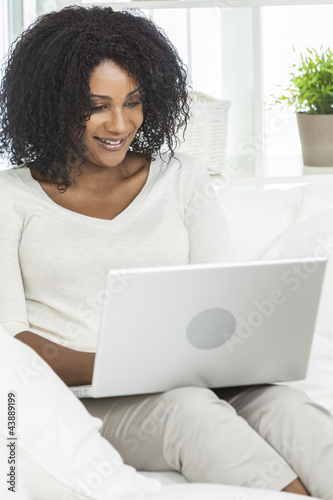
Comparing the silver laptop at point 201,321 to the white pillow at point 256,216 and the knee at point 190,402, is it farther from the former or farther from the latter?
the white pillow at point 256,216

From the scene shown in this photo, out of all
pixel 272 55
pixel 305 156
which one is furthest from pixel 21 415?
pixel 272 55

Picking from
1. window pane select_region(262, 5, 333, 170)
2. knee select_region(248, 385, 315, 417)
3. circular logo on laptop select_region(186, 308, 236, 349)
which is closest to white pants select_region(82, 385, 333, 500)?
knee select_region(248, 385, 315, 417)

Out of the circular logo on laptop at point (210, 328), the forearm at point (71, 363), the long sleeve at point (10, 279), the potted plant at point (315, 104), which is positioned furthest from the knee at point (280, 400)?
the potted plant at point (315, 104)

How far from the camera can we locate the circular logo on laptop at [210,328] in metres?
1.02

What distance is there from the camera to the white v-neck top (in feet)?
4.50

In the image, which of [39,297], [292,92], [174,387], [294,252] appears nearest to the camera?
[174,387]

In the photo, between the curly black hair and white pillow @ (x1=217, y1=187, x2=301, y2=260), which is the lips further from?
white pillow @ (x1=217, y1=187, x2=301, y2=260)

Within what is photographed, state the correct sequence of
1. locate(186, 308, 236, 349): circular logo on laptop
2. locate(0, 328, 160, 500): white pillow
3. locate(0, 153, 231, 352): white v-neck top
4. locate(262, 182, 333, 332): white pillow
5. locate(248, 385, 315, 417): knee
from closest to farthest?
locate(0, 328, 160, 500): white pillow < locate(186, 308, 236, 349): circular logo on laptop < locate(248, 385, 315, 417): knee < locate(0, 153, 231, 352): white v-neck top < locate(262, 182, 333, 332): white pillow

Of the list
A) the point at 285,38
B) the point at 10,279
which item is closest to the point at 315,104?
the point at 285,38

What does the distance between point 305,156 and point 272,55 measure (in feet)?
1.13

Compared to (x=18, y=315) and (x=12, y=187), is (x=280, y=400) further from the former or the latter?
(x=12, y=187)

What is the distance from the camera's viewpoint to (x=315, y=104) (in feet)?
7.04

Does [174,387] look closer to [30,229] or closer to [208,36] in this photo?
[30,229]

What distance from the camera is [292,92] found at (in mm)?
2180
